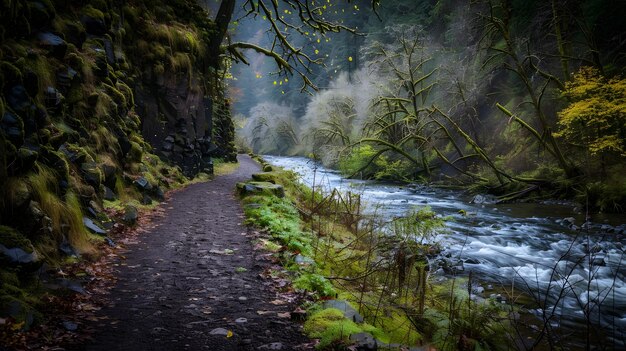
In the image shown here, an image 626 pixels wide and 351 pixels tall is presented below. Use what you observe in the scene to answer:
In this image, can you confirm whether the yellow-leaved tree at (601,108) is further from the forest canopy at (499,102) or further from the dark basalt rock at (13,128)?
the dark basalt rock at (13,128)

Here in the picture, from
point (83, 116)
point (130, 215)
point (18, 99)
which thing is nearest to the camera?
point (18, 99)

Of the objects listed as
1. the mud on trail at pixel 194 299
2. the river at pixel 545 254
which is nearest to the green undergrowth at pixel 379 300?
the mud on trail at pixel 194 299

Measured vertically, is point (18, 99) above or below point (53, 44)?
below

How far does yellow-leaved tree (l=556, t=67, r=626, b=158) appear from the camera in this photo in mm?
11758

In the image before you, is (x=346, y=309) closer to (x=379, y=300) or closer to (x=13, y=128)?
(x=379, y=300)

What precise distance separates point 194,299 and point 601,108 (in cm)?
1397

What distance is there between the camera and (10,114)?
409 cm

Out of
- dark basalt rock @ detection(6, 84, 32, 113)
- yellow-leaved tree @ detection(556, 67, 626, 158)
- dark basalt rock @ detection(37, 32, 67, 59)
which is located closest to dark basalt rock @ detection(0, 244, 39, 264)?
dark basalt rock @ detection(6, 84, 32, 113)

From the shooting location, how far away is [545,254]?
8711 mm

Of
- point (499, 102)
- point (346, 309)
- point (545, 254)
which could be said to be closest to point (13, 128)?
point (346, 309)

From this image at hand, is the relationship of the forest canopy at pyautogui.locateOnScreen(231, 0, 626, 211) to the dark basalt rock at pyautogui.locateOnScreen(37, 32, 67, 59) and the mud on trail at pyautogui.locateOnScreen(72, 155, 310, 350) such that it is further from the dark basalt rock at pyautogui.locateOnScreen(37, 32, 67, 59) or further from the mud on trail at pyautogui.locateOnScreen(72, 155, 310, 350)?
the dark basalt rock at pyautogui.locateOnScreen(37, 32, 67, 59)

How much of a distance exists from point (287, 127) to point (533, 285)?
46929mm

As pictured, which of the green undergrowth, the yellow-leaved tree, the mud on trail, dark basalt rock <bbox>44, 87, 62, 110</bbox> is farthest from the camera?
the yellow-leaved tree

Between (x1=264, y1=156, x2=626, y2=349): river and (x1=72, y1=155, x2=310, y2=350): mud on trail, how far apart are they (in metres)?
2.48
